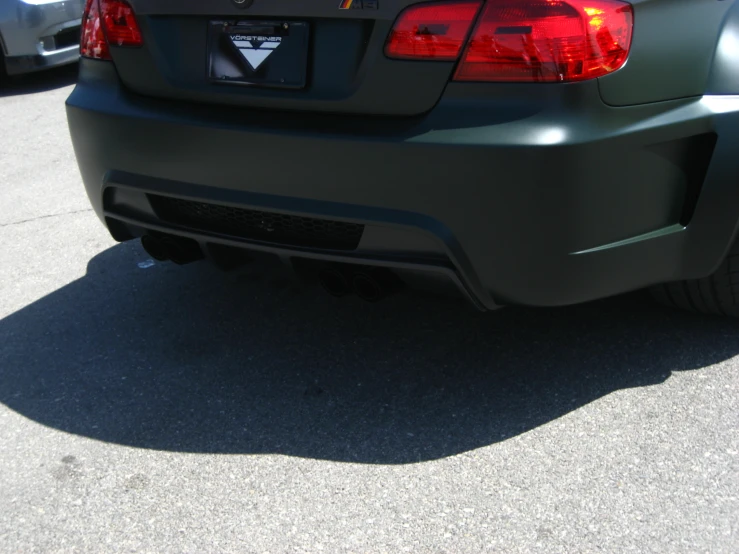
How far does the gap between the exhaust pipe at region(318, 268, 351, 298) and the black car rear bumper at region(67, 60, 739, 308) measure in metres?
0.17

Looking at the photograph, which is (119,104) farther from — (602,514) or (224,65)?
(602,514)

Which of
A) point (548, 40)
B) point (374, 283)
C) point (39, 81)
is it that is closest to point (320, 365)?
point (374, 283)

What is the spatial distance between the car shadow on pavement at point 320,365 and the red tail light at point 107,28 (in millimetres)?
997

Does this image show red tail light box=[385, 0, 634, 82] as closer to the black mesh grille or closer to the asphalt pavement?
the black mesh grille

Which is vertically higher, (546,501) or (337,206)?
(337,206)

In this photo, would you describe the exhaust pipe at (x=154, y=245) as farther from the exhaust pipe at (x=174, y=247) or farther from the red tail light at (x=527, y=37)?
the red tail light at (x=527, y=37)

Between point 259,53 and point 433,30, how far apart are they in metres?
0.54

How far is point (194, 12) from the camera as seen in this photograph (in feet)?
9.08

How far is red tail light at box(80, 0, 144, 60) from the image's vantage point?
115 inches

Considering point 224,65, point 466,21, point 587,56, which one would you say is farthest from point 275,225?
point 587,56

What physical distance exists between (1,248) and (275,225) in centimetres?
212

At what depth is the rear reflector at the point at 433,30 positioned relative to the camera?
240 cm

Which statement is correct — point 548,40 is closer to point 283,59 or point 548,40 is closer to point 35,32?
point 283,59

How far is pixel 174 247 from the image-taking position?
3.21 meters
